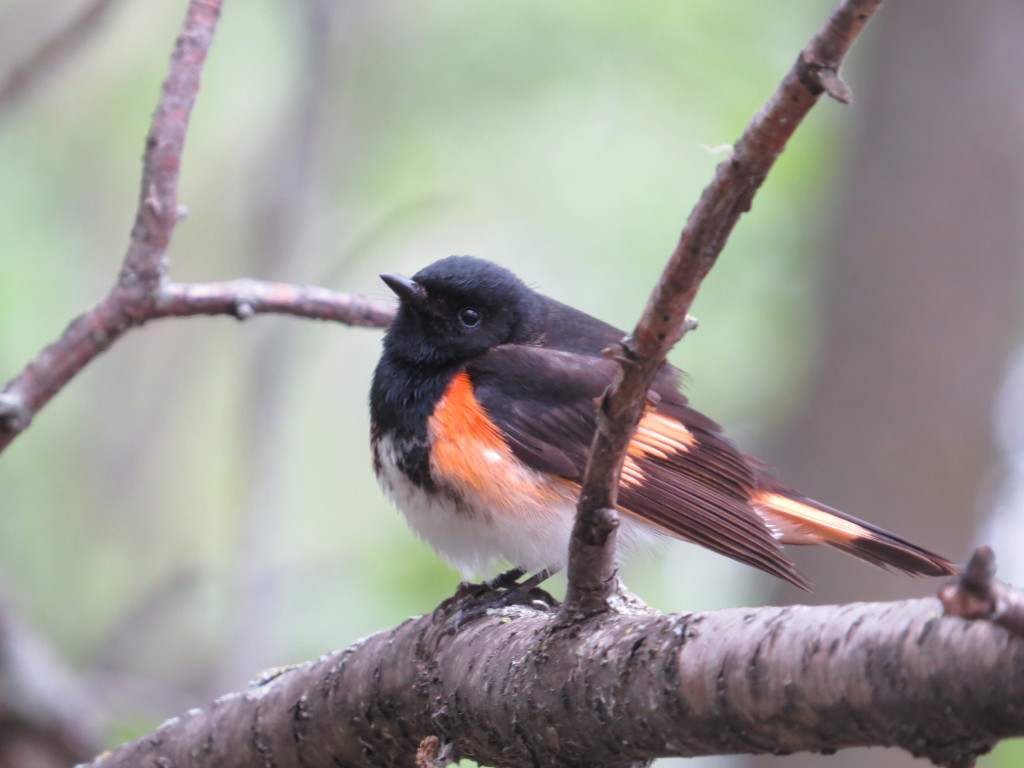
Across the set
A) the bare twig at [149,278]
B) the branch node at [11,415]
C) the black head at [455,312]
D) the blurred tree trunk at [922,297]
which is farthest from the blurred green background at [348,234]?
the branch node at [11,415]

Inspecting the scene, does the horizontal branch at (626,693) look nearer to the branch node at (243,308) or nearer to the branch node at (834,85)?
the branch node at (834,85)

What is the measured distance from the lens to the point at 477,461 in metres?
2.95

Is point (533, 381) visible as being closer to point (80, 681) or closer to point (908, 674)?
point (908, 674)

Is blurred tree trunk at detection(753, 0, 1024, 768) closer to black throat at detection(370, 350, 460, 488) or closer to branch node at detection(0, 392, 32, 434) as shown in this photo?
black throat at detection(370, 350, 460, 488)

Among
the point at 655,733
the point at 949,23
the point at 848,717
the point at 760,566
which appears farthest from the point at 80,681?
the point at 949,23

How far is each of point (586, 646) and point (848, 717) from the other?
56 cm

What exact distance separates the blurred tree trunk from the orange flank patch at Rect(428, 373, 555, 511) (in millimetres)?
2974

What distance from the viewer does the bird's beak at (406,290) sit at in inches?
132

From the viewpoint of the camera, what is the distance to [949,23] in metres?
6.08

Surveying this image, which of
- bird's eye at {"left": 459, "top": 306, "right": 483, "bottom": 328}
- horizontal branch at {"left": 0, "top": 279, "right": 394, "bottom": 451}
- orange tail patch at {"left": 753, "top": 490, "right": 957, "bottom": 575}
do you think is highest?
bird's eye at {"left": 459, "top": 306, "right": 483, "bottom": 328}

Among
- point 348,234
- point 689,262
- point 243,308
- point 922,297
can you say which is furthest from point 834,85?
point 348,234

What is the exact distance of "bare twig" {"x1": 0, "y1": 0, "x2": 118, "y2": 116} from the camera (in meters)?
3.04

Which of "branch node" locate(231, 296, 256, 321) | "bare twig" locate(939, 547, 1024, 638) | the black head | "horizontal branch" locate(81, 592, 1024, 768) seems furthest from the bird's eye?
"bare twig" locate(939, 547, 1024, 638)

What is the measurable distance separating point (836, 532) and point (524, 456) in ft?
2.90
